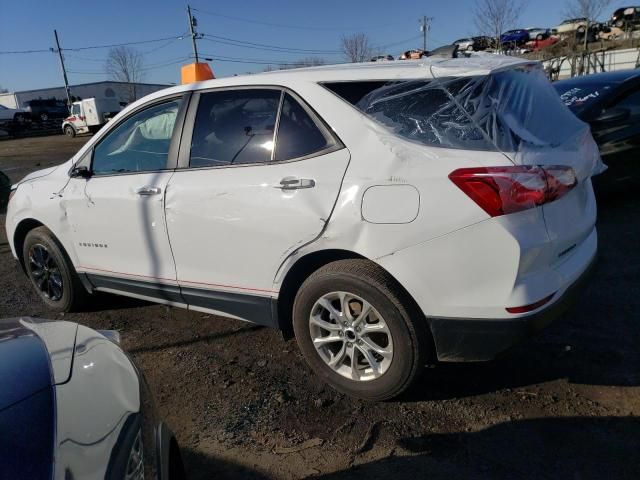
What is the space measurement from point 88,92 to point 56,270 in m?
68.6

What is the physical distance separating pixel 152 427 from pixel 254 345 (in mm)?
1983

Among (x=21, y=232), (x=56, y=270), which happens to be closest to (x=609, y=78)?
(x=56, y=270)

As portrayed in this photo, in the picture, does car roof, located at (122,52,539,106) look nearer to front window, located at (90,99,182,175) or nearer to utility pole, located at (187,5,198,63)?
front window, located at (90,99,182,175)

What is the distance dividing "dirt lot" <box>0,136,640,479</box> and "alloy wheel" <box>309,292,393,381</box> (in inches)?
8.5

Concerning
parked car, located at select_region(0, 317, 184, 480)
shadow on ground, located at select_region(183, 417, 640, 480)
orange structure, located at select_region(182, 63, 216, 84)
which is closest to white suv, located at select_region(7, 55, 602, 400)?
shadow on ground, located at select_region(183, 417, 640, 480)

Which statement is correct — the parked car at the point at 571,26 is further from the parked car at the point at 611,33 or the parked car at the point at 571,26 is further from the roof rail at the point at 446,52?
the roof rail at the point at 446,52

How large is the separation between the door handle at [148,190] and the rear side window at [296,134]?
914 mm

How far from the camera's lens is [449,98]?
264cm

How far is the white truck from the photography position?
35.2m

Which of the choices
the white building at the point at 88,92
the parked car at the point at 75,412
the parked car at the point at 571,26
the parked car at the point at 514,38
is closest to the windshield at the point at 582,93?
the parked car at the point at 75,412

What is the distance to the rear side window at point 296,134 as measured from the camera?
2877 millimetres

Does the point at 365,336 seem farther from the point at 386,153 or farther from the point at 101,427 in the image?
the point at 101,427

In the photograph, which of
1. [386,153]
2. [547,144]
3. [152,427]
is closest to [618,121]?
[547,144]

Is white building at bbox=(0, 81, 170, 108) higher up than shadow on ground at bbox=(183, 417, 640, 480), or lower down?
higher up
